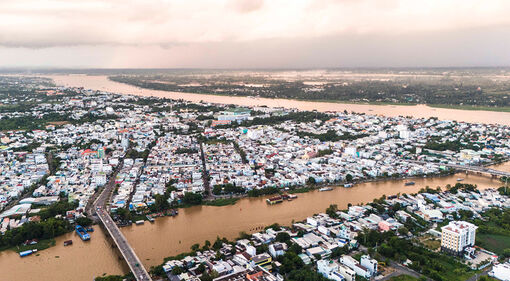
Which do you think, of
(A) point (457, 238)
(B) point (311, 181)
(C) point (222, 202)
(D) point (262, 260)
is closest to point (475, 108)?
(B) point (311, 181)

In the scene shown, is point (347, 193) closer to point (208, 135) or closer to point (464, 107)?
point (208, 135)

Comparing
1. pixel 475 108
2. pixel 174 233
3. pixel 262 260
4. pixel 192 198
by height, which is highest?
pixel 475 108

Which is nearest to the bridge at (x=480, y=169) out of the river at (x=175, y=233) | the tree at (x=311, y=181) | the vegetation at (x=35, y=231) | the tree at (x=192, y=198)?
the river at (x=175, y=233)

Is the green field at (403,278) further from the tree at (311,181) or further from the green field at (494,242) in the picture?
the tree at (311,181)

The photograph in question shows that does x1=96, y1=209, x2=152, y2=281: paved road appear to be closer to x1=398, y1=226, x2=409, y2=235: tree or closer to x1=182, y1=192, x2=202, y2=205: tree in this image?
x1=182, y1=192, x2=202, y2=205: tree

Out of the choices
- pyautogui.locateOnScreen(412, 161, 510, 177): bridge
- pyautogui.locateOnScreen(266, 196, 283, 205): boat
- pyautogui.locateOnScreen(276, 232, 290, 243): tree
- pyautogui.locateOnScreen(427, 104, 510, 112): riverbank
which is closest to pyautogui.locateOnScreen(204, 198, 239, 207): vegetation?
pyautogui.locateOnScreen(266, 196, 283, 205): boat

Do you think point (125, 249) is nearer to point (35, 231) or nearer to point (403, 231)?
point (35, 231)
